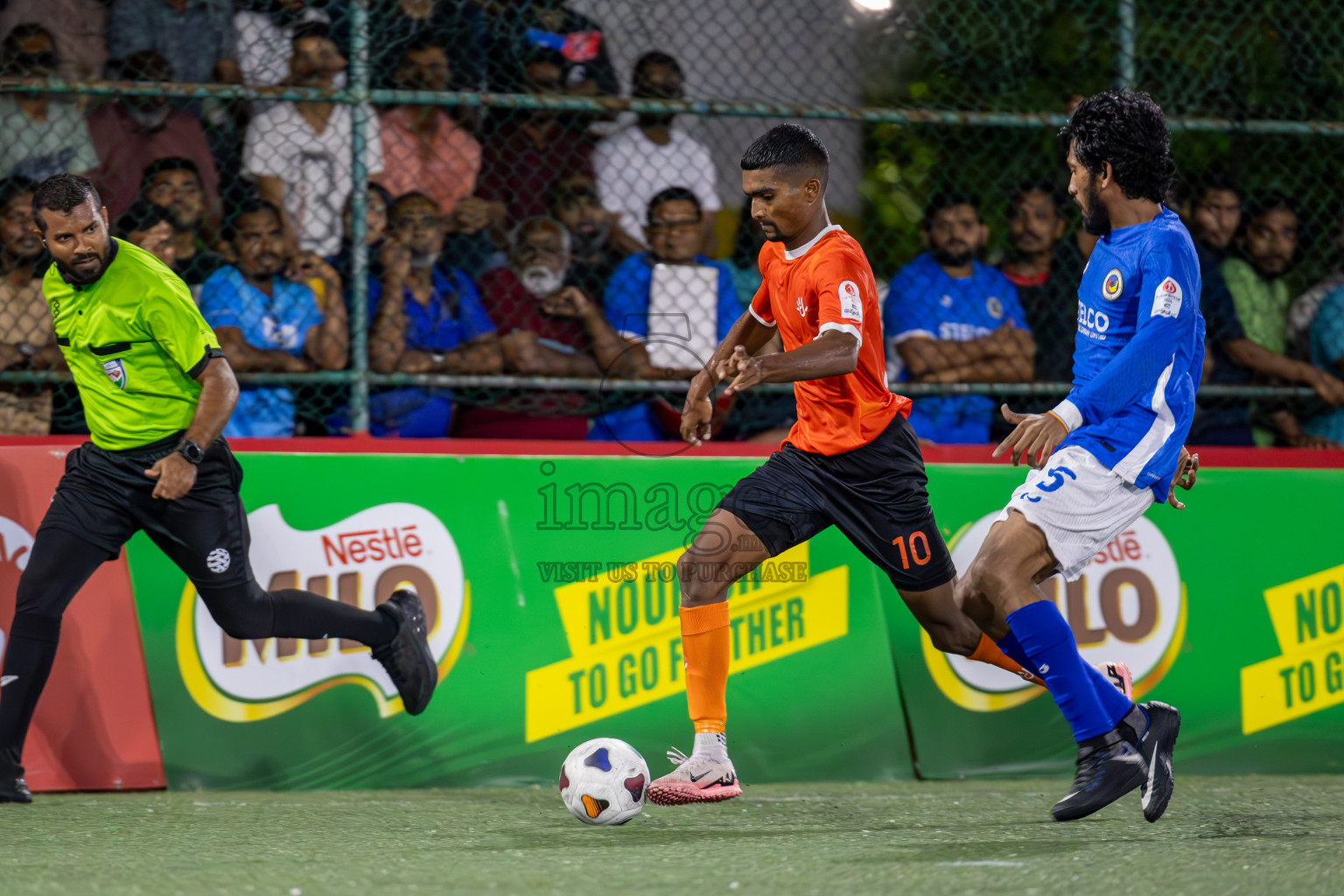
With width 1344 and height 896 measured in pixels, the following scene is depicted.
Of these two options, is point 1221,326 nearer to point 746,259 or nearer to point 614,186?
point 746,259

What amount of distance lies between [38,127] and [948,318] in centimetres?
399

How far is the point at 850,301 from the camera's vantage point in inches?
172

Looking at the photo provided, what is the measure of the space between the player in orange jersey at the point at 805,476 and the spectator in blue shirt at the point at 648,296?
1.14m

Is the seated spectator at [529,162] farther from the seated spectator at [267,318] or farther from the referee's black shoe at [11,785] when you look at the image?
the referee's black shoe at [11,785]

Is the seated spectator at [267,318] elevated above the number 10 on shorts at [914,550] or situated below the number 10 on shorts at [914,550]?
above

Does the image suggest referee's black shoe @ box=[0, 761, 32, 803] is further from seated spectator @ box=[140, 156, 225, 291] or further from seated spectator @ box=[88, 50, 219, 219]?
seated spectator @ box=[88, 50, 219, 219]

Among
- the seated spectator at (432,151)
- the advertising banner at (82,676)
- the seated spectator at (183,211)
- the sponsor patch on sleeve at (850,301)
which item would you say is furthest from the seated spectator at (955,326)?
the advertising banner at (82,676)

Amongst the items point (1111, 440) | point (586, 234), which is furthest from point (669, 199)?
point (1111, 440)

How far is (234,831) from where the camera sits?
424cm

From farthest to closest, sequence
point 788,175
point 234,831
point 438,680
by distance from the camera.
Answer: point 438,680
point 788,175
point 234,831

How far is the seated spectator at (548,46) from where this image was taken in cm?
621

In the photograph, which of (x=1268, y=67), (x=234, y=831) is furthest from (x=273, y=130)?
(x=1268, y=67)

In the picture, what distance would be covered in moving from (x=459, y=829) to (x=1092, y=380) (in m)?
2.30

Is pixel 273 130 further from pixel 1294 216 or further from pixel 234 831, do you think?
pixel 1294 216
